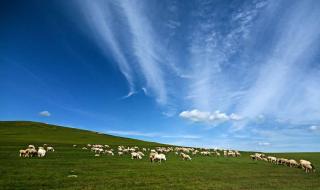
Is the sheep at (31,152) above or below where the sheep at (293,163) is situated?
below

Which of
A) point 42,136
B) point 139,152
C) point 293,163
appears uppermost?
point 42,136

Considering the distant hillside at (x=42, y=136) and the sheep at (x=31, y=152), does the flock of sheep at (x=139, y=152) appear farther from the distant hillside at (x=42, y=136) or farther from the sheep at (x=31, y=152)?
the distant hillside at (x=42, y=136)

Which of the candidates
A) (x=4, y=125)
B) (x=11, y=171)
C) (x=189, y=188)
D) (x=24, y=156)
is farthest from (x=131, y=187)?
(x=4, y=125)

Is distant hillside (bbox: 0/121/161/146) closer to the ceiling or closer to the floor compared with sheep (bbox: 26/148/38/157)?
closer to the ceiling

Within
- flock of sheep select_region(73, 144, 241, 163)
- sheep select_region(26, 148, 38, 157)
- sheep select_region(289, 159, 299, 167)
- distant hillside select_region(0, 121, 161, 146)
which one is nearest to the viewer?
sheep select_region(26, 148, 38, 157)

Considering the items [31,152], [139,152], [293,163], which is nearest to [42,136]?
[139,152]

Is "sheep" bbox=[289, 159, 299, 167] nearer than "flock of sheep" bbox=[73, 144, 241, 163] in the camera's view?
Yes

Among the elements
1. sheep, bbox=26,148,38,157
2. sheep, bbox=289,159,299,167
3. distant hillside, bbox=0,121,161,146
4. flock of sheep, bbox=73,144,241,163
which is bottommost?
sheep, bbox=26,148,38,157

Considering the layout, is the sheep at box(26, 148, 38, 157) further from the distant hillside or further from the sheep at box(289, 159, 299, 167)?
Result: the sheep at box(289, 159, 299, 167)

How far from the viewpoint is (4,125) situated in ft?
356

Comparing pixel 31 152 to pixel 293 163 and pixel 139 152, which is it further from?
pixel 293 163

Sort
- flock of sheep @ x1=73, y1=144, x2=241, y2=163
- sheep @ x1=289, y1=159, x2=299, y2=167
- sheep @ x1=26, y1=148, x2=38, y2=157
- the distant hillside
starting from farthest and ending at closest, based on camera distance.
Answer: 1. the distant hillside
2. flock of sheep @ x1=73, y1=144, x2=241, y2=163
3. sheep @ x1=289, y1=159, x2=299, y2=167
4. sheep @ x1=26, y1=148, x2=38, y2=157

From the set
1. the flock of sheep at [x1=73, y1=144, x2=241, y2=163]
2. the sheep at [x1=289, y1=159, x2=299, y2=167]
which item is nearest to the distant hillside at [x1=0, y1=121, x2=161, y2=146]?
the flock of sheep at [x1=73, y1=144, x2=241, y2=163]

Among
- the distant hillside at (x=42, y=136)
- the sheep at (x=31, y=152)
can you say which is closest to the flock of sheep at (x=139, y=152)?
the sheep at (x=31, y=152)
